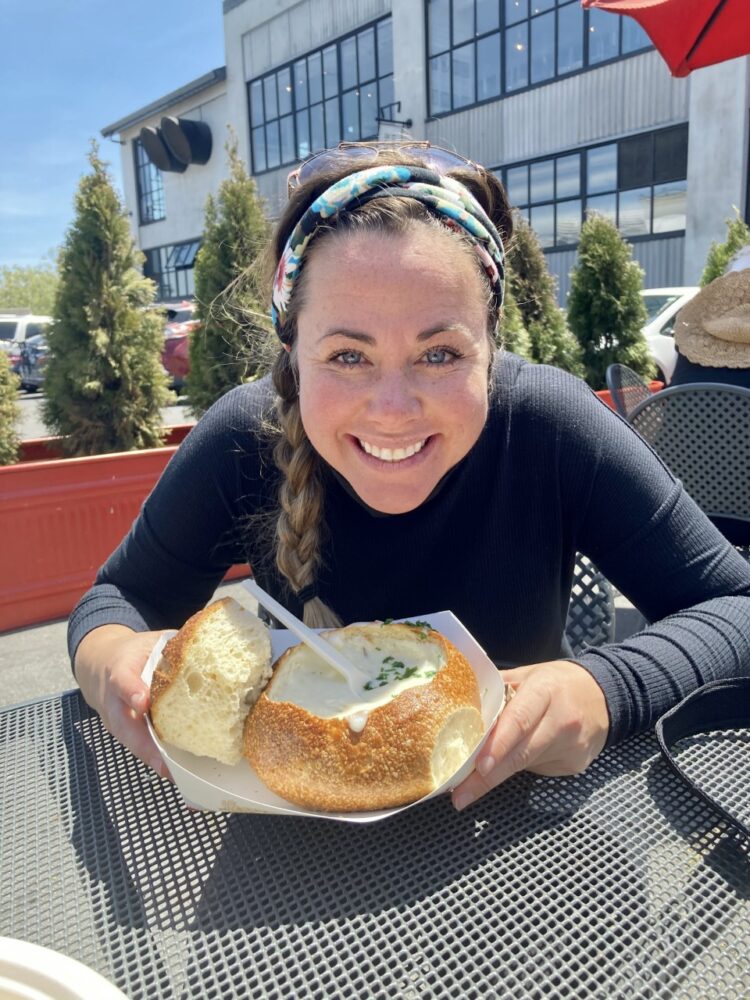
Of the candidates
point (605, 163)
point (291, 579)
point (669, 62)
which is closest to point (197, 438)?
point (291, 579)

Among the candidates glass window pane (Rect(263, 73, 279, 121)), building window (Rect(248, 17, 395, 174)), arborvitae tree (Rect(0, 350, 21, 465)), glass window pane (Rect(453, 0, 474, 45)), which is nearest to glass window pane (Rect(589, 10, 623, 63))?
glass window pane (Rect(453, 0, 474, 45))

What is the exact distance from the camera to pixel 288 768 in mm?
881

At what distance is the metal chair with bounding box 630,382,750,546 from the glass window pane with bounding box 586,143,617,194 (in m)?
18.3

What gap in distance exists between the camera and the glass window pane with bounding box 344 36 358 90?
23527 millimetres

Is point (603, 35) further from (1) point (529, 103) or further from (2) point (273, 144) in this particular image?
(2) point (273, 144)

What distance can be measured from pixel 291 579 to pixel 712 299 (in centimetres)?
220

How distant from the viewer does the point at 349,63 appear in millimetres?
23719

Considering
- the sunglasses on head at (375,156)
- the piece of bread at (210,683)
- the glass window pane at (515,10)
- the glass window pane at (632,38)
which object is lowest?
the piece of bread at (210,683)

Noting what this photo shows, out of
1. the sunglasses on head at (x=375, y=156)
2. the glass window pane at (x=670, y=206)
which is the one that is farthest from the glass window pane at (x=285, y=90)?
the sunglasses on head at (x=375, y=156)

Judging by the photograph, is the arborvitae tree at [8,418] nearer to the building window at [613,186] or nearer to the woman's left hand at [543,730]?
the woman's left hand at [543,730]

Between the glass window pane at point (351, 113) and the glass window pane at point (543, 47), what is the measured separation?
6.32 m

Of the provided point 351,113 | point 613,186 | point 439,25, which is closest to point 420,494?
point 613,186

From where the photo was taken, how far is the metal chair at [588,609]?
1.84m

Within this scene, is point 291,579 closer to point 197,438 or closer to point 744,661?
point 197,438
